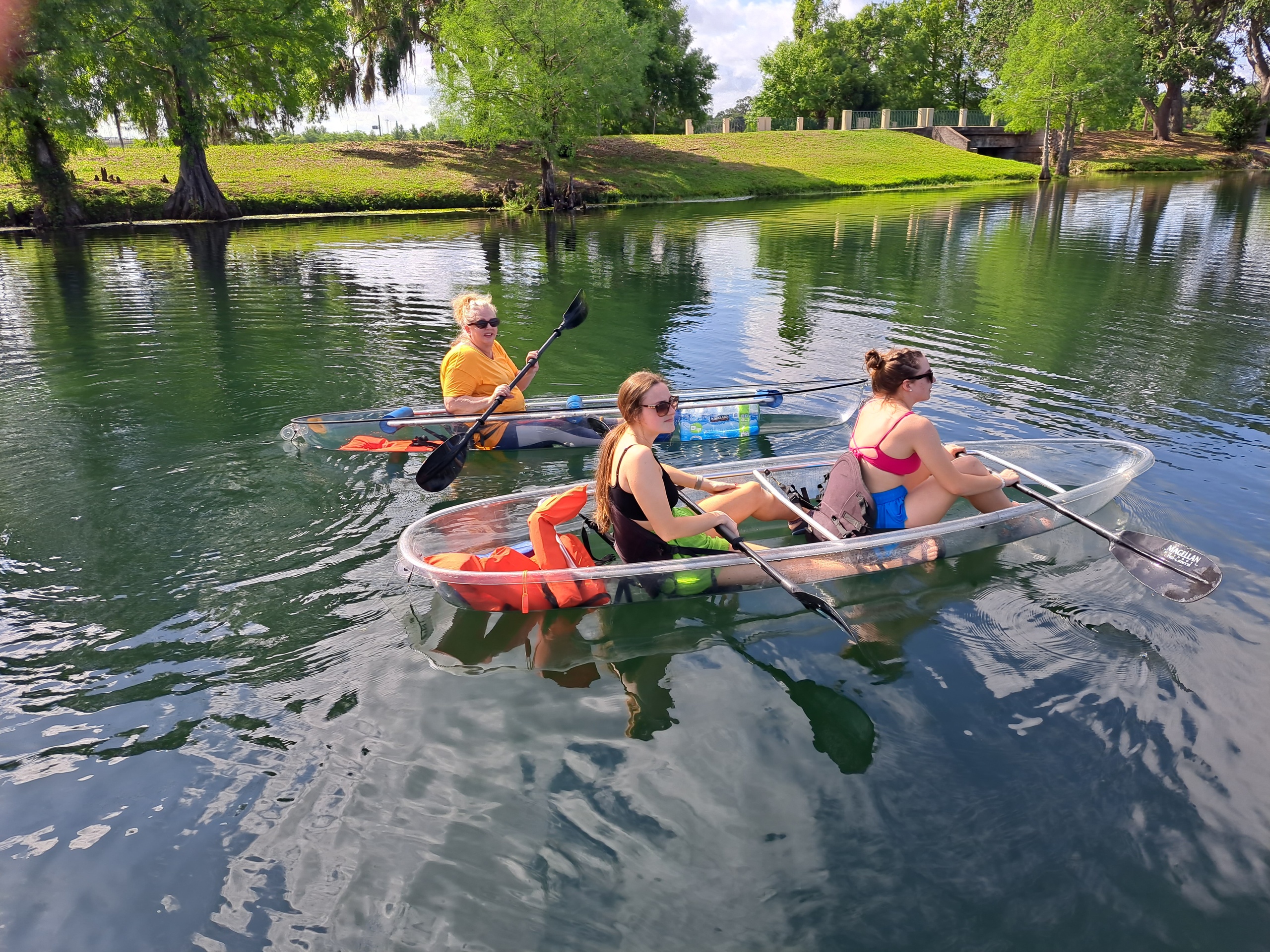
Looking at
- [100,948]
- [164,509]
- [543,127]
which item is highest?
[543,127]

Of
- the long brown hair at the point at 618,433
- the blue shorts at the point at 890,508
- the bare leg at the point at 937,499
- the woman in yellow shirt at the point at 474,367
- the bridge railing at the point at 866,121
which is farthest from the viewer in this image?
the bridge railing at the point at 866,121

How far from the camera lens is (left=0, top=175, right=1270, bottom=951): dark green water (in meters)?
3.77

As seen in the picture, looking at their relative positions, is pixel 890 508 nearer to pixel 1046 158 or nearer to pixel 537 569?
pixel 537 569

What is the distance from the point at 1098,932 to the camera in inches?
143

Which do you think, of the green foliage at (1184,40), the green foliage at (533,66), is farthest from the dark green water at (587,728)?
the green foliage at (1184,40)

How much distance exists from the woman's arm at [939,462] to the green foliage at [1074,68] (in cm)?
5412

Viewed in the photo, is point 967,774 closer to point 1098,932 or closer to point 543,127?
point 1098,932

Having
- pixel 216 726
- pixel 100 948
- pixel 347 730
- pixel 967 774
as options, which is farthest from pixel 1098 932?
pixel 216 726

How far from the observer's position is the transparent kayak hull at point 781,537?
5.65 metres

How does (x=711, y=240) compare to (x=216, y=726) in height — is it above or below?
above

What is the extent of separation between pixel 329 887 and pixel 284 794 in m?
0.70

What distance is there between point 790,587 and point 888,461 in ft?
4.63

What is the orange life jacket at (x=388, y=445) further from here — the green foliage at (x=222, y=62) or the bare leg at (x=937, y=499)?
the green foliage at (x=222, y=62)

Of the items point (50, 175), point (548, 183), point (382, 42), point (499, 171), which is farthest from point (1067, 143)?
point (50, 175)
